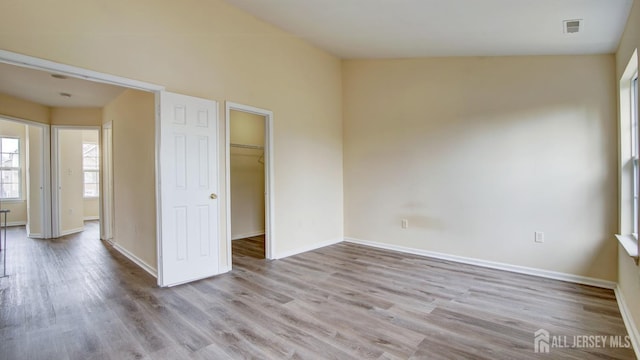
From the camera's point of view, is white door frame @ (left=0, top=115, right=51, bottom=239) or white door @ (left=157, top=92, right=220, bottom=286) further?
white door frame @ (left=0, top=115, right=51, bottom=239)

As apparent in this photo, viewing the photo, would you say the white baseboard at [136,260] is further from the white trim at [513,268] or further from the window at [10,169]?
the window at [10,169]

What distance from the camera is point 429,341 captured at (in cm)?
224

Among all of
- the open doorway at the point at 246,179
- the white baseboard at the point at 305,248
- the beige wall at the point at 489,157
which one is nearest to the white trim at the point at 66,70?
the open doorway at the point at 246,179

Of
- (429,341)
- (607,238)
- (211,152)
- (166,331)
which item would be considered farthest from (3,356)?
(607,238)

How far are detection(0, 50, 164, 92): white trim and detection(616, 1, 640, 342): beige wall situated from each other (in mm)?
4069

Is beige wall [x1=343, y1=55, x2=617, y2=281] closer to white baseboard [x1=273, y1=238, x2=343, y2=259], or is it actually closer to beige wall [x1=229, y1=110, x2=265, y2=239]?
white baseboard [x1=273, y1=238, x2=343, y2=259]

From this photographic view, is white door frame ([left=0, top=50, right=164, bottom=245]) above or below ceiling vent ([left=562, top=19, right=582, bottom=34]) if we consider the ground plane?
below

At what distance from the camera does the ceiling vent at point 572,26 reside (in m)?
2.77

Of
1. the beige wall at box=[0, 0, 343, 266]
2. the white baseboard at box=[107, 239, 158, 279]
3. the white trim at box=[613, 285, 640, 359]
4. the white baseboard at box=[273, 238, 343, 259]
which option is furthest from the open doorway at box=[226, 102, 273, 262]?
the white trim at box=[613, 285, 640, 359]

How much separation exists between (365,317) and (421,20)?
3040 mm

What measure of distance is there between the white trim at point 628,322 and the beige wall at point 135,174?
4.45 meters

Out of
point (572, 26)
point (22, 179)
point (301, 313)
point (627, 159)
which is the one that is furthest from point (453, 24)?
point (22, 179)

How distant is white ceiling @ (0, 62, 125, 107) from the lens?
3.99 metres

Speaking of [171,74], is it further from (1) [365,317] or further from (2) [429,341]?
(2) [429,341]
